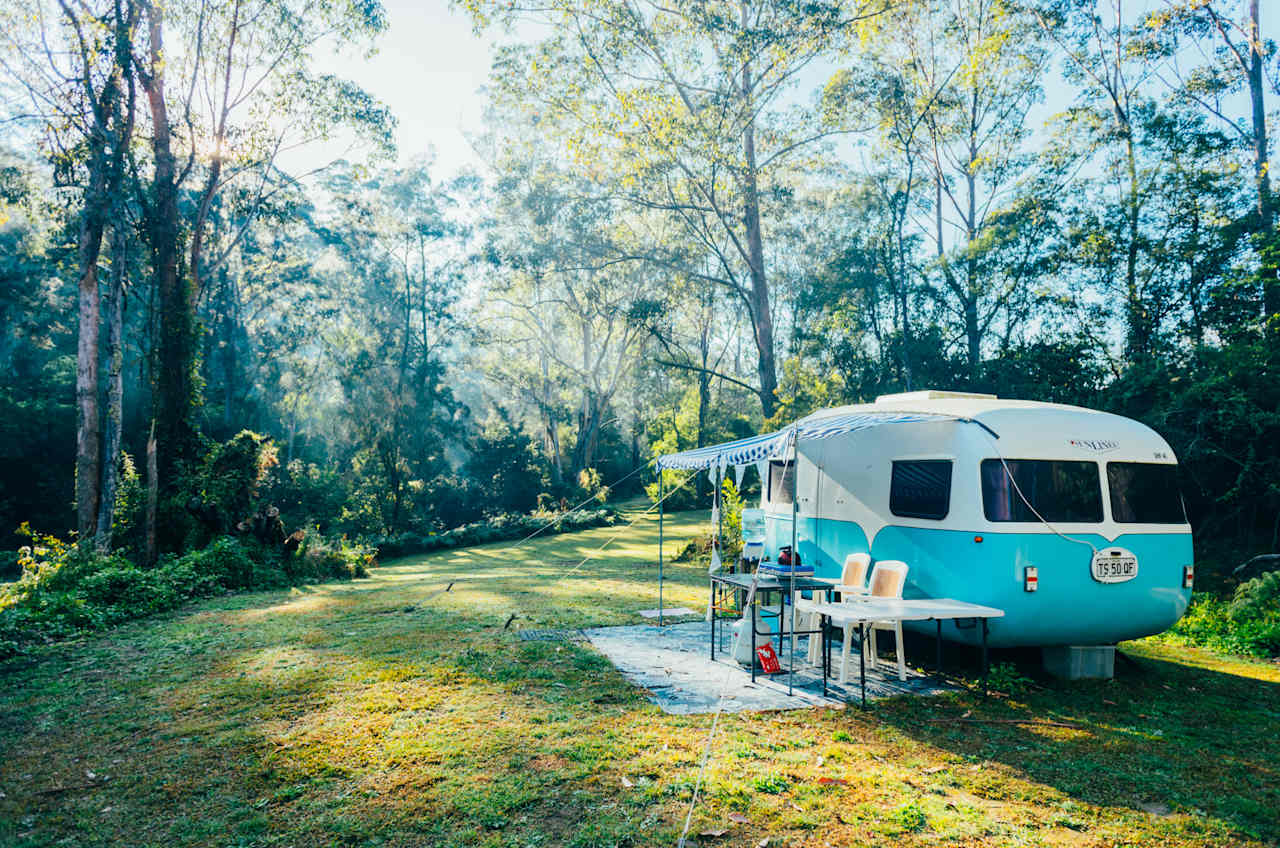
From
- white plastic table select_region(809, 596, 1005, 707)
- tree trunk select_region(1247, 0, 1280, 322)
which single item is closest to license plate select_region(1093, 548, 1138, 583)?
white plastic table select_region(809, 596, 1005, 707)

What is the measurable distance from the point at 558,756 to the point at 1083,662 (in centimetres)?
513

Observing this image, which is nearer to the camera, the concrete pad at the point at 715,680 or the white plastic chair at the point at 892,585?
the concrete pad at the point at 715,680

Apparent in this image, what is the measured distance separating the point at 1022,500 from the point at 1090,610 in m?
1.16

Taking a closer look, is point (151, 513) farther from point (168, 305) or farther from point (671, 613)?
point (671, 613)

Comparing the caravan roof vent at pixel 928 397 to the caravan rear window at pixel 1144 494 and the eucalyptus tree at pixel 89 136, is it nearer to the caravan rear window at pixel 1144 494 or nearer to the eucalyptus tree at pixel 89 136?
the caravan rear window at pixel 1144 494

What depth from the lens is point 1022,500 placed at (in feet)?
20.6

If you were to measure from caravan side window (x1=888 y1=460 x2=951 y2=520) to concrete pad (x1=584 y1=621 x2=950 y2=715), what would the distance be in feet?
5.16

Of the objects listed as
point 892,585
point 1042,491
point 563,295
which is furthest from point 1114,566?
point 563,295

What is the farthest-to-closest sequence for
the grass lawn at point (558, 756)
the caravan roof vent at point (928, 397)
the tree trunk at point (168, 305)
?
the tree trunk at point (168, 305), the caravan roof vent at point (928, 397), the grass lawn at point (558, 756)

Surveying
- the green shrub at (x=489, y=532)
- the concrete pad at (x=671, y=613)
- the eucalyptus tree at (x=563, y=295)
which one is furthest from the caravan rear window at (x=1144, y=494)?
the eucalyptus tree at (x=563, y=295)

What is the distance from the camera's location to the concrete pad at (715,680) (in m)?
6.07

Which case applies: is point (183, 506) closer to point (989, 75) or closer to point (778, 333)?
point (989, 75)

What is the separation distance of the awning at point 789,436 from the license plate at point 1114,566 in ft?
5.59

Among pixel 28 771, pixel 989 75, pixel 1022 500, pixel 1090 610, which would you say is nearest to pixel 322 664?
pixel 28 771
